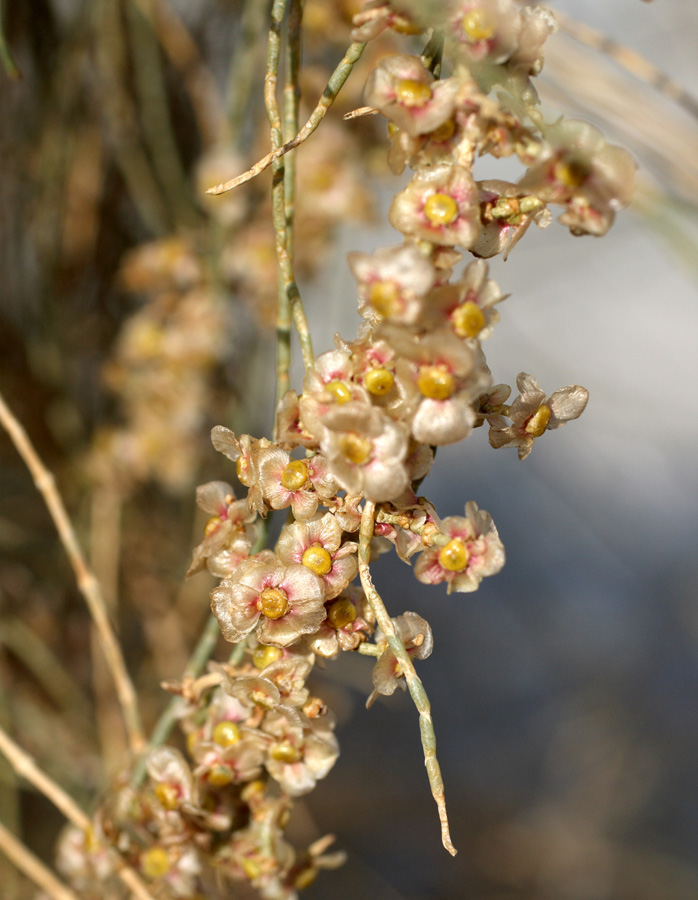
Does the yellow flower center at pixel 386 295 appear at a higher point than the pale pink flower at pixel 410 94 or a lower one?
lower

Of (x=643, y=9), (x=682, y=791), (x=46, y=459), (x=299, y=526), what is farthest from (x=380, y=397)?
(x=682, y=791)

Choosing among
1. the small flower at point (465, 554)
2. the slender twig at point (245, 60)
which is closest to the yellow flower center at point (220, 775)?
the small flower at point (465, 554)

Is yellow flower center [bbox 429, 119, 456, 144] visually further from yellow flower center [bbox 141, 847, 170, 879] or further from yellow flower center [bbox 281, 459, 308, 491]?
yellow flower center [bbox 141, 847, 170, 879]

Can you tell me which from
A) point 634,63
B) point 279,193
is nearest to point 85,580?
point 279,193

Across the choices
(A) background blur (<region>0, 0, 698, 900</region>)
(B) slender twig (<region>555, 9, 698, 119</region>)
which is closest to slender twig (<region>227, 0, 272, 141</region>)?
(A) background blur (<region>0, 0, 698, 900</region>)

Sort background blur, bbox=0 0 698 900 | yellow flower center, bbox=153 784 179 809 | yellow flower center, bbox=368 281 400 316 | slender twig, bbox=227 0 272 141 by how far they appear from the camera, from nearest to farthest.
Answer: yellow flower center, bbox=368 281 400 316 → yellow flower center, bbox=153 784 179 809 → slender twig, bbox=227 0 272 141 → background blur, bbox=0 0 698 900

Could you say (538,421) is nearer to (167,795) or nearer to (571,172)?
(571,172)

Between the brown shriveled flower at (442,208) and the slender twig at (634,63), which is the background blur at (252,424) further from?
the brown shriveled flower at (442,208)
